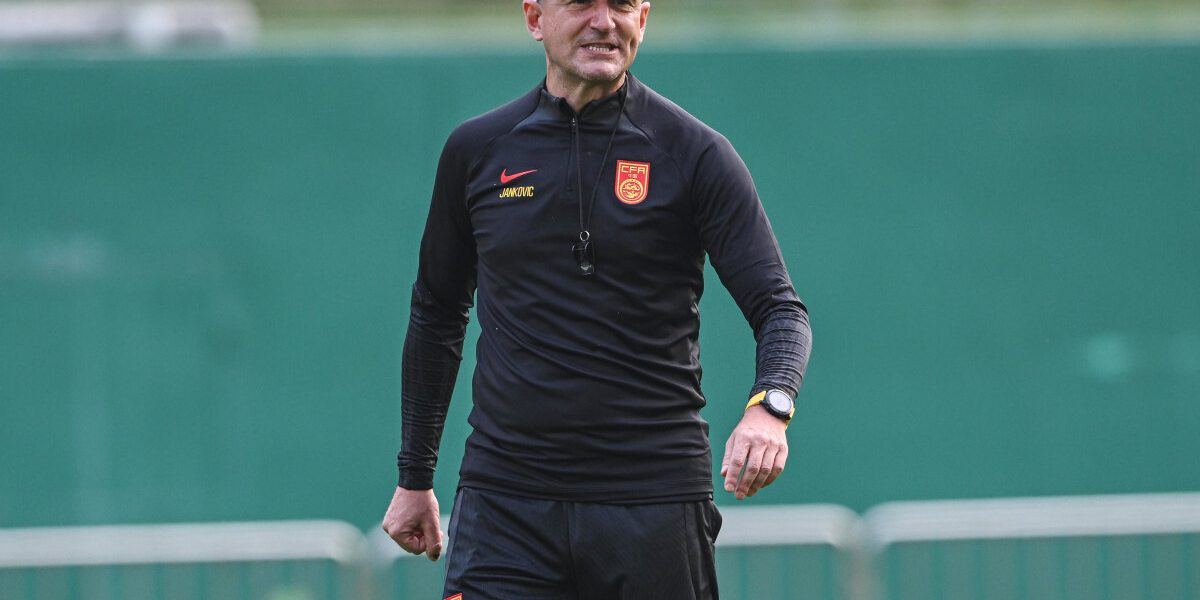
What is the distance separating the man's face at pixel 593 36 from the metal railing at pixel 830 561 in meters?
3.54

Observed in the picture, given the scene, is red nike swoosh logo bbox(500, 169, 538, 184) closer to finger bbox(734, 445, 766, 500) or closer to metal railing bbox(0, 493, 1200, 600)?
finger bbox(734, 445, 766, 500)

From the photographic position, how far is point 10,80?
7.29 m

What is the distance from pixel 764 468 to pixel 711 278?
4229mm

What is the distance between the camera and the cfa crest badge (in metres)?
3.54

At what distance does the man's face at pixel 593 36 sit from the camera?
3592 mm

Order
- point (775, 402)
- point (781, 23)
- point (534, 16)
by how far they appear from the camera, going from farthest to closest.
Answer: point (781, 23) → point (534, 16) → point (775, 402)

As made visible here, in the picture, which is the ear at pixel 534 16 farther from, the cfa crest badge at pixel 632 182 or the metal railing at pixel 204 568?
the metal railing at pixel 204 568

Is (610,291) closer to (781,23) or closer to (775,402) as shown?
(775,402)

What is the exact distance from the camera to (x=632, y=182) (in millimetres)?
3557

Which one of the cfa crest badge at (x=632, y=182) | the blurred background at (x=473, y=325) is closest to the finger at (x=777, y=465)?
the cfa crest badge at (x=632, y=182)

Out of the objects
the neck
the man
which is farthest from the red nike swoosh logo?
the neck

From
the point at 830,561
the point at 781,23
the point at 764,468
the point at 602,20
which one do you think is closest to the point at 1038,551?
the point at 830,561

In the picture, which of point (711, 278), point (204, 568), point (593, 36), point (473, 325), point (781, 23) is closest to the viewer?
point (593, 36)

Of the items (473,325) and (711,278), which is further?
(711,278)
